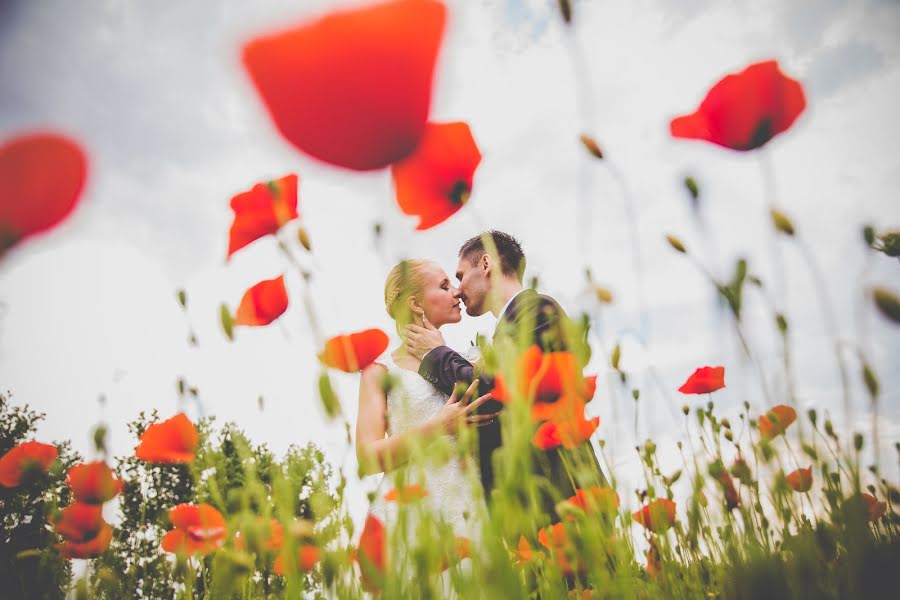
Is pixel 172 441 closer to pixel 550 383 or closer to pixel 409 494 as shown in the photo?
pixel 409 494

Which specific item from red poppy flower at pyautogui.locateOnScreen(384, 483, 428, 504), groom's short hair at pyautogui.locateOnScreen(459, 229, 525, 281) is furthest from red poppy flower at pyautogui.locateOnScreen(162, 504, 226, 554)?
groom's short hair at pyautogui.locateOnScreen(459, 229, 525, 281)

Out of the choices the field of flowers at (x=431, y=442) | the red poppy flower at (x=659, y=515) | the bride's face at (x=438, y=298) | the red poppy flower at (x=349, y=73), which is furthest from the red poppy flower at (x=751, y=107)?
the bride's face at (x=438, y=298)

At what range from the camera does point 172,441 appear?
153 centimetres

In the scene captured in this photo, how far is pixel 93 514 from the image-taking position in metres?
1.64

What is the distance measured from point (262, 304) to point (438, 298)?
2212mm

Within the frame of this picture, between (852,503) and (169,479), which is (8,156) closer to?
(852,503)

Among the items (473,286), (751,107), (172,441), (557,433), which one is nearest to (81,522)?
(172,441)

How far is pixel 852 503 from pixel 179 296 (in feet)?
4.53

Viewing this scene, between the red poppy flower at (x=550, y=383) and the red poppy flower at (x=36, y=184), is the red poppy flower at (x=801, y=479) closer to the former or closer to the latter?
the red poppy flower at (x=550, y=383)

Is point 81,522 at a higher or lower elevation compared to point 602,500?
higher

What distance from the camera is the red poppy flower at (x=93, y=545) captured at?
1.61 meters

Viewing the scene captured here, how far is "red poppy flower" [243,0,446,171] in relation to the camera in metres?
0.64

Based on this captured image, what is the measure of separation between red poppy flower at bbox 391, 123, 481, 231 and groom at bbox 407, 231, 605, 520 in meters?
0.18

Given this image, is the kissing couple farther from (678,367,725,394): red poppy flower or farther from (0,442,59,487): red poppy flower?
(0,442,59,487): red poppy flower
